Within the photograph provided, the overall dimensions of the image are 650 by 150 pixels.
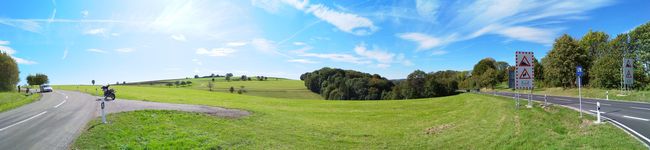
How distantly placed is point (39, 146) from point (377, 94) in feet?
252

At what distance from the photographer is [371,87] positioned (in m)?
85.7

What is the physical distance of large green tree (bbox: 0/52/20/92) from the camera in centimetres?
5575

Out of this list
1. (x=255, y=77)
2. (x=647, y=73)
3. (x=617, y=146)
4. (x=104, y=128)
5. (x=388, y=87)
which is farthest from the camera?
(x=255, y=77)

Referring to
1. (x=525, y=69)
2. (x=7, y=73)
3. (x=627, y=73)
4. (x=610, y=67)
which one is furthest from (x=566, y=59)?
(x=7, y=73)

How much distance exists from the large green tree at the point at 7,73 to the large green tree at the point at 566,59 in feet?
319

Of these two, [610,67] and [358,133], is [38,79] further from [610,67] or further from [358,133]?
[610,67]

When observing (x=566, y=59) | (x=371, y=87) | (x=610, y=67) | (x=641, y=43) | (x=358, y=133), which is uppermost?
(x=641, y=43)

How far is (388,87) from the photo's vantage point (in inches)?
3541

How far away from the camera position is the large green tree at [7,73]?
55.8 metres

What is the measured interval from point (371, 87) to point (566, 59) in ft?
140

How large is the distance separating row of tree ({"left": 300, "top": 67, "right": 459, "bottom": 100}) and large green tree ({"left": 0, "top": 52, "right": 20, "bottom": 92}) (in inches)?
2581

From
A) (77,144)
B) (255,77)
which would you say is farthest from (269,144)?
(255,77)

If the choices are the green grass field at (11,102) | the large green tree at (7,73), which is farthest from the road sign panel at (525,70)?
the large green tree at (7,73)

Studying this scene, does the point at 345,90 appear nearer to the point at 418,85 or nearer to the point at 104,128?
the point at 418,85
